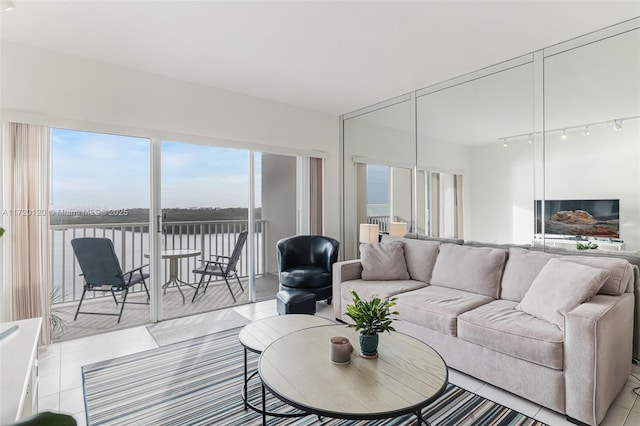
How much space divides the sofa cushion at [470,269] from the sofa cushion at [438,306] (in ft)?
0.33

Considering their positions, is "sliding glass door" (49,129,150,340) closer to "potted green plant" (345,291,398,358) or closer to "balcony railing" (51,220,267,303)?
"balcony railing" (51,220,267,303)

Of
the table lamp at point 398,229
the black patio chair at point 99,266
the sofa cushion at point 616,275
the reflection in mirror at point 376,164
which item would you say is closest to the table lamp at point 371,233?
the table lamp at point 398,229

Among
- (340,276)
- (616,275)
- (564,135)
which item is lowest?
(340,276)

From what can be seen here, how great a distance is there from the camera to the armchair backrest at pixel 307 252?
13.6 ft

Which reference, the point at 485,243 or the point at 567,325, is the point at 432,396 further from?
the point at 485,243

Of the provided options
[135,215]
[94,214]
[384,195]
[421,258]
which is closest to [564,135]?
[421,258]

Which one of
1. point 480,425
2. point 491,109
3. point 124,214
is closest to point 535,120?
point 491,109

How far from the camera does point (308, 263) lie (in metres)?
4.42

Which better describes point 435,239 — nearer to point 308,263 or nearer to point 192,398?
point 308,263

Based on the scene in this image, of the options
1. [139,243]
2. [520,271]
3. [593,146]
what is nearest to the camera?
[520,271]

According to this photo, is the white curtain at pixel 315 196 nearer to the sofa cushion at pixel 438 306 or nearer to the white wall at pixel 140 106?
the white wall at pixel 140 106

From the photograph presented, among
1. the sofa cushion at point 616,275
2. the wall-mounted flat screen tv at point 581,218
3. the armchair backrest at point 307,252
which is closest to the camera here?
the sofa cushion at point 616,275

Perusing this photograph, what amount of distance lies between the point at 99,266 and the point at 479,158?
425 centimetres

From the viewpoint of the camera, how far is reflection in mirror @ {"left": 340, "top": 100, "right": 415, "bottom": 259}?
175 inches
